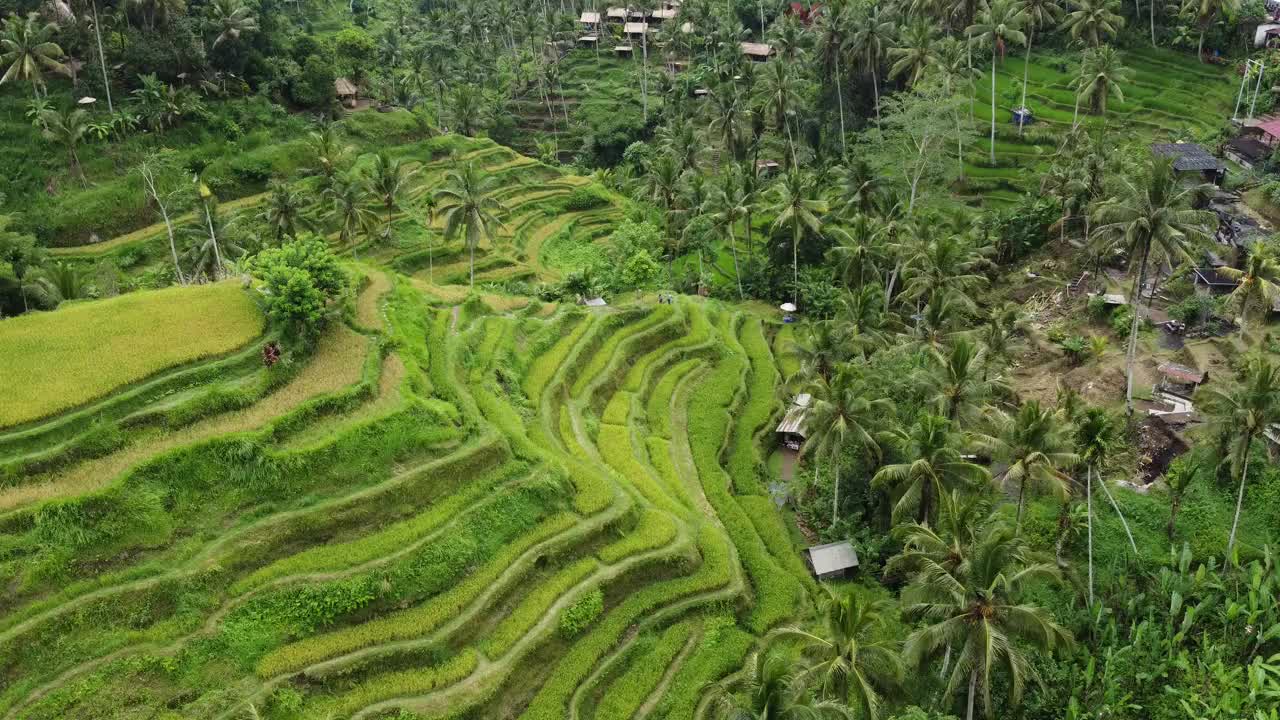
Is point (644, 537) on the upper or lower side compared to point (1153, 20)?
lower

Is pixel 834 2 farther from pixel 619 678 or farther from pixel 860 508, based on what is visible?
pixel 619 678

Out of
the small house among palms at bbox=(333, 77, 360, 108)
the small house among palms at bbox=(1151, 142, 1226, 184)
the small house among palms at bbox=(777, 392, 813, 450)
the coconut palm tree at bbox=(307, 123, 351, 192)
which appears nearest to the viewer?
the small house among palms at bbox=(777, 392, 813, 450)

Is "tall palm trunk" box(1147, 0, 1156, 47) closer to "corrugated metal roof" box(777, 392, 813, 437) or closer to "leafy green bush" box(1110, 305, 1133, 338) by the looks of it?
"leafy green bush" box(1110, 305, 1133, 338)

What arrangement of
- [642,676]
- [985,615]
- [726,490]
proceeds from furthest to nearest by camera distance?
[726,490] < [642,676] < [985,615]

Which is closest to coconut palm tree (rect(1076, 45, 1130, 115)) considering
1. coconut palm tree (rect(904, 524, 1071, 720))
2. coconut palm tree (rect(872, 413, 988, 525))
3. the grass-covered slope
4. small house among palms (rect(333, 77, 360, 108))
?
coconut palm tree (rect(872, 413, 988, 525))

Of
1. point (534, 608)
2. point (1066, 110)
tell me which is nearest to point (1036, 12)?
point (1066, 110)

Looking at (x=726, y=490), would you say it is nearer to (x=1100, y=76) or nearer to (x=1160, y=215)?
(x=1160, y=215)

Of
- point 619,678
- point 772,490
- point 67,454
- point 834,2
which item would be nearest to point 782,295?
point 772,490
